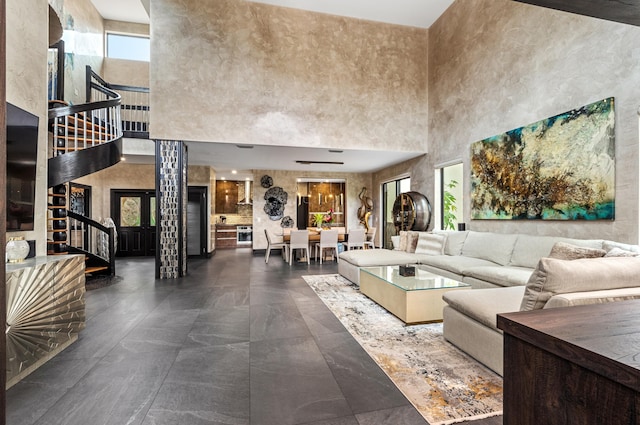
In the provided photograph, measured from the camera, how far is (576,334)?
2.59 ft

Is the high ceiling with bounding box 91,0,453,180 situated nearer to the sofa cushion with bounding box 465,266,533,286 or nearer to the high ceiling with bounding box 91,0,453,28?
the high ceiling with bounding box 91,0,453,28

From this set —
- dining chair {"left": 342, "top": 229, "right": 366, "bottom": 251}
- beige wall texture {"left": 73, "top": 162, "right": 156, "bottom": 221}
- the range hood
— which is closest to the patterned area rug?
dining chair {"left": 342, "top": 229, "right": 366, "bottom": 251}

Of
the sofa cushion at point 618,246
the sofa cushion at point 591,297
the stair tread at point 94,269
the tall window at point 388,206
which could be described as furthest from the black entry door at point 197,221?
the sofa cushion at point 618,246

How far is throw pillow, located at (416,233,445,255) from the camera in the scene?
197 inches

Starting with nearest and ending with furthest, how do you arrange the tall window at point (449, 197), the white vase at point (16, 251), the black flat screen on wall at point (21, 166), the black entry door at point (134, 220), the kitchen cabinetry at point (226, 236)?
1. the white vase at point (16, 251)
2. the black flat screen on wall at point (21, 166)
3. the tall window at point (449, 197)
4. the black entry door at point (134, 220)
5. the kitchen cabinetry at point (226, 236)

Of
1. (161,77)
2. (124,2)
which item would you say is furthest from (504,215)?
(124,2)

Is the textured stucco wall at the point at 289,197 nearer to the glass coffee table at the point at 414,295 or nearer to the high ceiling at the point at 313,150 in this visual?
the high ceiling at the point at 313,150

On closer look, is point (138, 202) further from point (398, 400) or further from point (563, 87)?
point (563, 87)

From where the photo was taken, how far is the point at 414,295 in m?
2.96

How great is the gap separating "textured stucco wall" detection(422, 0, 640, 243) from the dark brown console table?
9.90 ft

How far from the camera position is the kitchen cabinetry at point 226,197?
10.8 meters

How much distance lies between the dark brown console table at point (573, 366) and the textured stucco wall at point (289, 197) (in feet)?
26.7

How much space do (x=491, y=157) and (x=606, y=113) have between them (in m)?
1.55

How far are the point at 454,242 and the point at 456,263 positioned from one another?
955mm
